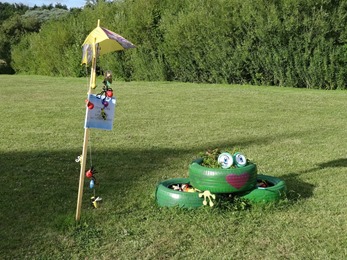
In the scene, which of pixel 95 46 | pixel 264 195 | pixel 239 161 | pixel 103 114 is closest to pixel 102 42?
pixel 95 46

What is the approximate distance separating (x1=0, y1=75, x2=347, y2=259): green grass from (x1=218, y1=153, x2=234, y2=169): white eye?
0.46m

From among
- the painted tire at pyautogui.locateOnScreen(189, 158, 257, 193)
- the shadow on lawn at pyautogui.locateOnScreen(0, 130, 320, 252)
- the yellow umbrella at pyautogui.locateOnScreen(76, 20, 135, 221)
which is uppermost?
the yellow umbrella at pyautogui.locateOnScreen(76, 20, 135, 221)

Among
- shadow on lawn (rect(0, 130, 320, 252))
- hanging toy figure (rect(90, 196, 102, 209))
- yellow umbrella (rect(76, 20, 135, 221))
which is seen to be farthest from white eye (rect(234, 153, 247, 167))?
yellow umbrella (rect(76, 20, 135, 221))

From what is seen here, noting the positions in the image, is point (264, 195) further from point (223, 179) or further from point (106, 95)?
point (106, 95)

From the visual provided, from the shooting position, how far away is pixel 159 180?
5691 mm

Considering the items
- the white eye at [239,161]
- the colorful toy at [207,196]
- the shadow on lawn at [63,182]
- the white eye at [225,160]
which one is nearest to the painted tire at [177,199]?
the colorful toy at [207,196]

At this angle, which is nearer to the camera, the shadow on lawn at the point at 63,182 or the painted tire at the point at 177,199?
the shadow on lawn at the point at 63,182

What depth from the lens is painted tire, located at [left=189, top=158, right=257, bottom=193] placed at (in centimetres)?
446

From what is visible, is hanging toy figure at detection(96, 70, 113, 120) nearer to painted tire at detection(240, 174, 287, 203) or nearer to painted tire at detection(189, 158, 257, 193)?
painted tire at detection(189, 158, 257, 193)

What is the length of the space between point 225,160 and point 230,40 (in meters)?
15.7

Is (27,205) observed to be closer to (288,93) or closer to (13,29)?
(288,93)

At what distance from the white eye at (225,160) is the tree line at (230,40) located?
1350 cm

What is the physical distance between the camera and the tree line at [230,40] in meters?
17.1

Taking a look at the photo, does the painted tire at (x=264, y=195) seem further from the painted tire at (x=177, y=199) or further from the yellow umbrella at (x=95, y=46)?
the yellow umbrella at (x=95, y=46)
